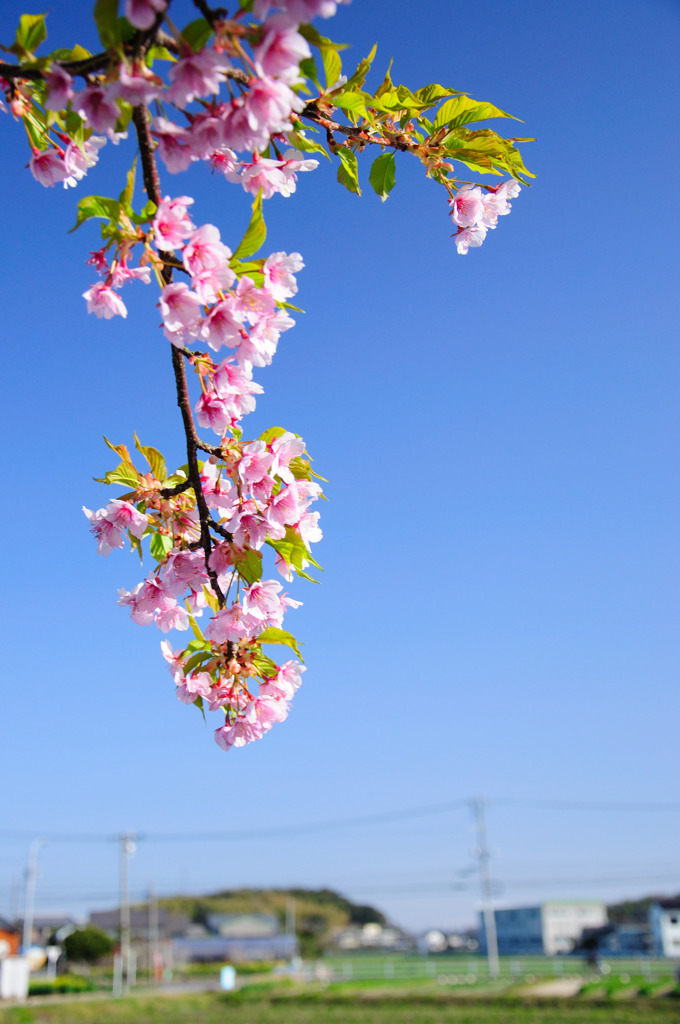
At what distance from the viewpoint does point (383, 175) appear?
1.43 meters

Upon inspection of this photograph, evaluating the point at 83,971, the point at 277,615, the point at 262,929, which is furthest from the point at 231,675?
the point at 262,929

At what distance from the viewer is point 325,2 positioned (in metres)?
0.86

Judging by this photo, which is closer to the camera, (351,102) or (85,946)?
(351,102)

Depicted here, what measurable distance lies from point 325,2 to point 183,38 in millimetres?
189

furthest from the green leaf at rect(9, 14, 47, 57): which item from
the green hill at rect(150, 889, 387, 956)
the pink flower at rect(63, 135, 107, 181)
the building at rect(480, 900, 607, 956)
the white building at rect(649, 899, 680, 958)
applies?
the green hill at rect(150, 889, 387, 956)

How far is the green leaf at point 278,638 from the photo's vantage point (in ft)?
4.53

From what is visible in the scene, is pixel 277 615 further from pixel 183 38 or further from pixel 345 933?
pixel 345 933

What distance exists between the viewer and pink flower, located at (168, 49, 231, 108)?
36.4 inches

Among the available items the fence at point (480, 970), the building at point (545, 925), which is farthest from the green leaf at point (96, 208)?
the building at point (545, 925)

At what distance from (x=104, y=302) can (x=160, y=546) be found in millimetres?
440

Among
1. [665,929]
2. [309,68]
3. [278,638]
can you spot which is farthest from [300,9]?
[665,929]

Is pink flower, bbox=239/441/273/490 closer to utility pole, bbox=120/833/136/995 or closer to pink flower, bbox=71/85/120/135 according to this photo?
pink flower, bbox=71/85/120/135

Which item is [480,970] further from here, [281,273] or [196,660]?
[281,273]

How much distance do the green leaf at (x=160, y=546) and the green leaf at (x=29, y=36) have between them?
2.49ft
